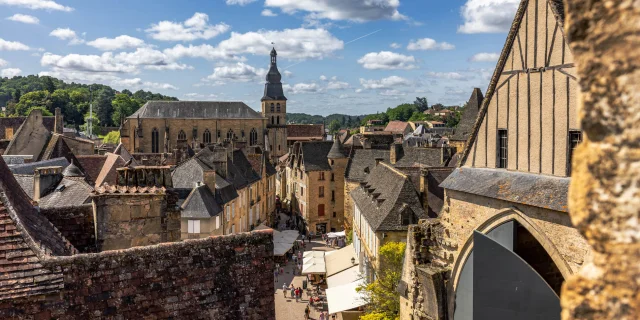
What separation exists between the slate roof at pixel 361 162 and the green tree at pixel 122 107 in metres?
98.0

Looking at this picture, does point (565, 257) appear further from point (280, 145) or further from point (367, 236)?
point (280, 145)

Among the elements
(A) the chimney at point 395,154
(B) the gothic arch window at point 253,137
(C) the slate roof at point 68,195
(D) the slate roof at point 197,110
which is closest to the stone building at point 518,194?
(C) the slate roof at point 68,195

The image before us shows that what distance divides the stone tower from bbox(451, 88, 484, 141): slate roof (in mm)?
49838

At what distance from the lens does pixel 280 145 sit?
86500 mm

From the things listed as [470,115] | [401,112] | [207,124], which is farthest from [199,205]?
[401,112]

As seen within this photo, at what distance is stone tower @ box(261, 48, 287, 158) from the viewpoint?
85.8 metres

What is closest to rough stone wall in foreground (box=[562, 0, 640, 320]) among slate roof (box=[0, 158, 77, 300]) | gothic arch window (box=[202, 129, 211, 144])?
slate roof (box=[0, 158, 77, 300])

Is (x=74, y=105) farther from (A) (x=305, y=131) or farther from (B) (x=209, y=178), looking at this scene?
(B) (x=209, y=178)

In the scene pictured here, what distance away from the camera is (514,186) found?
10.9m

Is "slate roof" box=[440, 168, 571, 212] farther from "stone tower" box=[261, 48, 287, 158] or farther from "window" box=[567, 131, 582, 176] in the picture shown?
"stone tower" box=[261, 48, 287, 158]

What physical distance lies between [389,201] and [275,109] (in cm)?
6409

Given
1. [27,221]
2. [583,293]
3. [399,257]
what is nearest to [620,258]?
[583,293]

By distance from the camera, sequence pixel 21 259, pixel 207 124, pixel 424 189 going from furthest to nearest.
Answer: pixel 207 124
pixel 424 189
pixel 21 259

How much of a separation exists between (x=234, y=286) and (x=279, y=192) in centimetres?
5752
